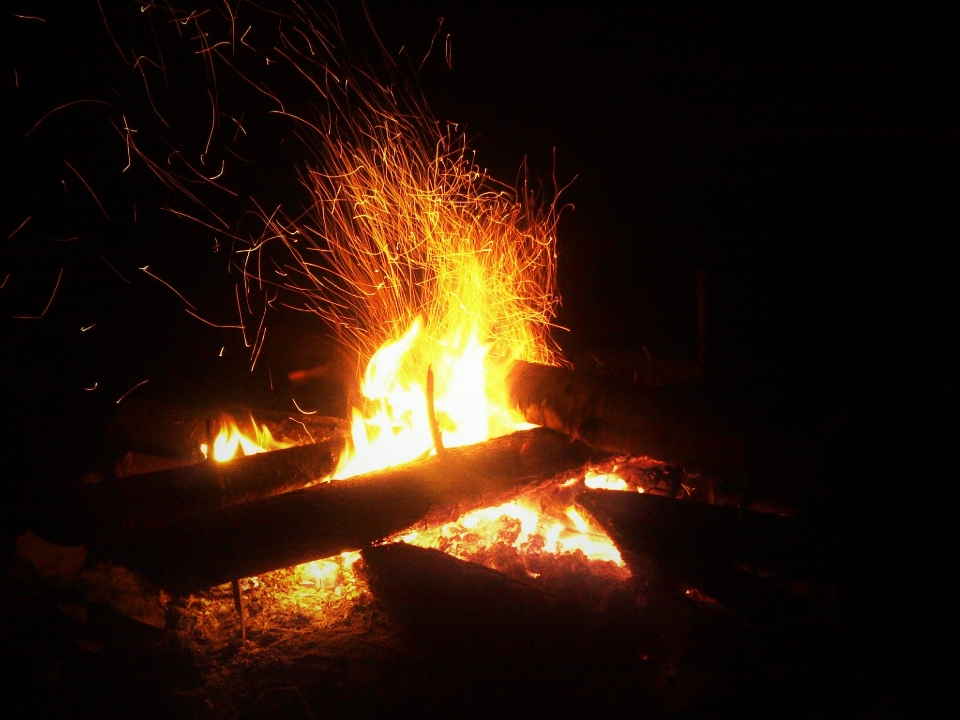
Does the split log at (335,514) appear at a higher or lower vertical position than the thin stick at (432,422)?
lower

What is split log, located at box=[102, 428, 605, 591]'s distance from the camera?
9.11ft

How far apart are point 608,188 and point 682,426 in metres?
3.72

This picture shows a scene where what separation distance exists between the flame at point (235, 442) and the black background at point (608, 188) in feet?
1.53

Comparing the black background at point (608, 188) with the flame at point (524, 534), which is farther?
the black background at point (608, 188)

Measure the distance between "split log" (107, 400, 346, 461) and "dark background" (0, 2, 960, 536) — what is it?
0.86 ft

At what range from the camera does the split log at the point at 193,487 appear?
10.4 ft

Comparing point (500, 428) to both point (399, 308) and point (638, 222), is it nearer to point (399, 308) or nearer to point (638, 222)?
point (399, 308)

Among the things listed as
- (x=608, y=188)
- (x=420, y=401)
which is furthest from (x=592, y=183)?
(x=420, y=401)

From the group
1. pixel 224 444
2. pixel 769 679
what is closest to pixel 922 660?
pixel 769 679

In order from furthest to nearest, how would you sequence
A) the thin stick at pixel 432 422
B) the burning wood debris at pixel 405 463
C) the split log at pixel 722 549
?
the thin stick at pixel 432 422 < the burning wood debris at pixel 405 463 < the split log at pixel 722 549

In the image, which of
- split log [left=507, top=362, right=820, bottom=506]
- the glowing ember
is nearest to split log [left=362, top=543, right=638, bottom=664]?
the glowing ember

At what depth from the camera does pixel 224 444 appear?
14.0 ft

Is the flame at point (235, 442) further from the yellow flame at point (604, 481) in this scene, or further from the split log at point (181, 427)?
the yellow flame at point (604, 481)

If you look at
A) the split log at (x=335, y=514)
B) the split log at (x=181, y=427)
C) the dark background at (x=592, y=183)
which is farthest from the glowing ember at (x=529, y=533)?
the dark background at (x=592, y=183)
